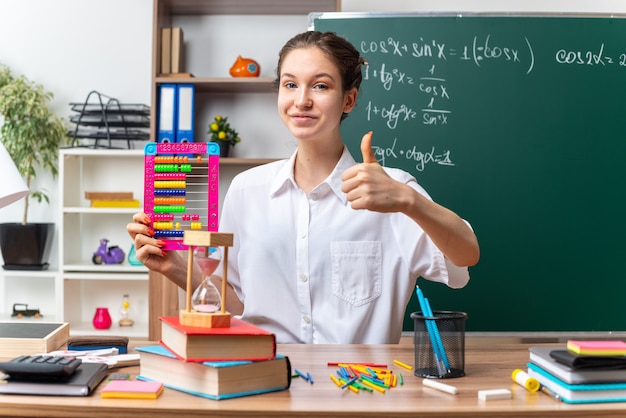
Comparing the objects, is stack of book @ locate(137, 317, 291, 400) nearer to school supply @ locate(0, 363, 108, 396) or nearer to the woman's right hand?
school supply @ locate(0, 363, 108, 396)

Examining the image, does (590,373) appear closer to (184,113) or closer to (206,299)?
(206,299)

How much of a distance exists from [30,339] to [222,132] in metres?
2.14

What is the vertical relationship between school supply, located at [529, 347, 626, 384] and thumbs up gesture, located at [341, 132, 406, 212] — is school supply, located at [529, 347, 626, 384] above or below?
below

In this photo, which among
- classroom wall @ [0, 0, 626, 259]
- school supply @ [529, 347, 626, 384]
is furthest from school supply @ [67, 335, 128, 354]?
classroom wall @ [0, 0, 626, 259]

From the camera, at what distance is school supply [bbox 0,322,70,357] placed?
1.50m

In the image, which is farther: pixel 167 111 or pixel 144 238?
pixel 167 111

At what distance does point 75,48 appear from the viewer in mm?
3830

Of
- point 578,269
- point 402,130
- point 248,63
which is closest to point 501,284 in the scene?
point 578,269


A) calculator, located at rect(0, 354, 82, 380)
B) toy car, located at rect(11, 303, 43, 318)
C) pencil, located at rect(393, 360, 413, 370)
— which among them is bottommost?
toy car, located at rect(11, 303, 43, 318)

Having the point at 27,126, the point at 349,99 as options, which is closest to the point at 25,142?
the point at 27,126

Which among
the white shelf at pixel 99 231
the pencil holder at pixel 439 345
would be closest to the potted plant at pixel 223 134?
the white shelf at pixel 99 231

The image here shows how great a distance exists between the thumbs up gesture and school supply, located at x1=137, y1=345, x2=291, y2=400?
344 millimetres

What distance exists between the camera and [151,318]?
3443mm

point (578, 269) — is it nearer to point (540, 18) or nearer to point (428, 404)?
point (540, 18)
